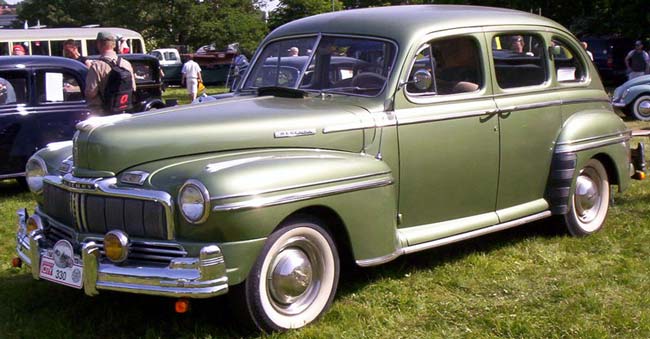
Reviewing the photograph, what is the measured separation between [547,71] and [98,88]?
464 cm

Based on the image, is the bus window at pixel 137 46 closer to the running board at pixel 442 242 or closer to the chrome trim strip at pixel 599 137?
the chrome trim strip at pixel 599 137

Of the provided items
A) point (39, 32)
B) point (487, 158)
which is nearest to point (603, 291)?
point (487, 158)

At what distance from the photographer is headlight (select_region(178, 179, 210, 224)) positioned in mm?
3635

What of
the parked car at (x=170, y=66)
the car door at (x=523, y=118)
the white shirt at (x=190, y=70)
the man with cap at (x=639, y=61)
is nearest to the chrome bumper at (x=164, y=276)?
Result: the car door at (x=523, y=118)

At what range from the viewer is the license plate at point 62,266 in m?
3.89

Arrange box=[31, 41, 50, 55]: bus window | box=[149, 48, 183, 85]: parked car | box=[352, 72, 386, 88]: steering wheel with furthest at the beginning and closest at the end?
box=[149, 48, 183, 85]: parked car < box=[31, 41, 50, 55]: bus window < box=[352, 72, 386, 88]: steering wheel

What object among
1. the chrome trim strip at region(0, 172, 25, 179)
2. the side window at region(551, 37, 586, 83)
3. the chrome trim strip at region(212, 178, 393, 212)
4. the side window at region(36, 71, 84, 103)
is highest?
the side window at region(551, 37, 586, 83)

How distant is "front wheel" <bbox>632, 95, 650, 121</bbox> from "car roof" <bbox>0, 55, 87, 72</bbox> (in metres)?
9.94

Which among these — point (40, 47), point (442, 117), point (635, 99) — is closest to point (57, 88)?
point (442, 117)

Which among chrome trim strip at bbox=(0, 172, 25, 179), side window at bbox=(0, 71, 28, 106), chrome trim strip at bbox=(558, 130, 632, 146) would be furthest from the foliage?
chrome trim strip at bbox=(558, 130, 632, 146)

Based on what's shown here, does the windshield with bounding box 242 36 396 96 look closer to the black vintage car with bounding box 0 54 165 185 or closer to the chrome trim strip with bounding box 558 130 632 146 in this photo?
the chrome trim strip with bounding box 558 130 632 146

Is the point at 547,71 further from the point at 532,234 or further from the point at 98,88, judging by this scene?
the point at 98,88

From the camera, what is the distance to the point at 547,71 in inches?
227

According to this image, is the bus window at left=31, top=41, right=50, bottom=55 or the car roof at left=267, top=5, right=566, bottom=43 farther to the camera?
the bus window at left=31, top=41, right=50, bottom=55
